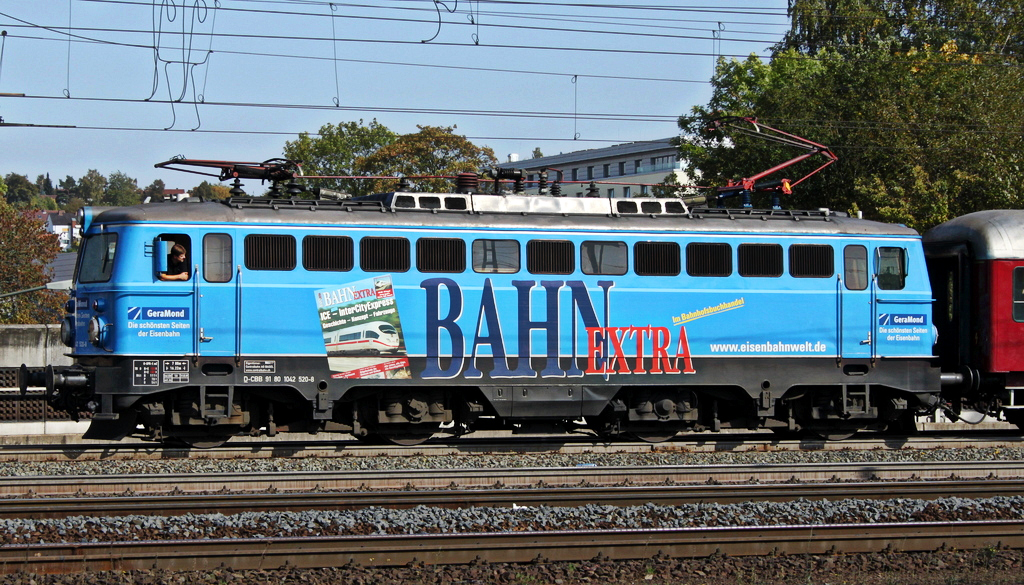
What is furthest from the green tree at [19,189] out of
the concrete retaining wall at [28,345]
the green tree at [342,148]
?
the concrete retaining wall at [28,345]

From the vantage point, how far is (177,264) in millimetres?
14242

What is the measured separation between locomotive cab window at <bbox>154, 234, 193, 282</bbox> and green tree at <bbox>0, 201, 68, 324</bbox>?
3329 centimetres

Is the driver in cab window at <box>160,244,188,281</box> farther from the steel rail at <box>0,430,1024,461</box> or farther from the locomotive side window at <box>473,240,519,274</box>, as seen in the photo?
the locomotive side window at <box>473,240,519,274</box>

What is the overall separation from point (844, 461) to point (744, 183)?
516 cm

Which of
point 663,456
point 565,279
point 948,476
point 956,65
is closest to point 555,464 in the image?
point 663,456

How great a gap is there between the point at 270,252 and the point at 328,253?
2.78 ft

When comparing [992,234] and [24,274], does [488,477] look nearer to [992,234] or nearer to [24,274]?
[992,234]

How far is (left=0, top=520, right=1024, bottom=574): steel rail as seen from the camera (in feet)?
28.0

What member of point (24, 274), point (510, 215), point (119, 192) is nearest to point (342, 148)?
point (24, 274)

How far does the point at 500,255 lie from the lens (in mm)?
15219

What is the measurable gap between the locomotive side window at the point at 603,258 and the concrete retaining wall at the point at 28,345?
16.1 metres

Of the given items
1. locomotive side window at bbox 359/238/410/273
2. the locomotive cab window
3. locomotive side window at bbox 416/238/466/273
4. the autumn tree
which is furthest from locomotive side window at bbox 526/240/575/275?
the autumn tree

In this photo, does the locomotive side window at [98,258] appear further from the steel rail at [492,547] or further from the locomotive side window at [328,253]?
the steel rail at [492,547]

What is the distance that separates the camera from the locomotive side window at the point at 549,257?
50.2 ft
